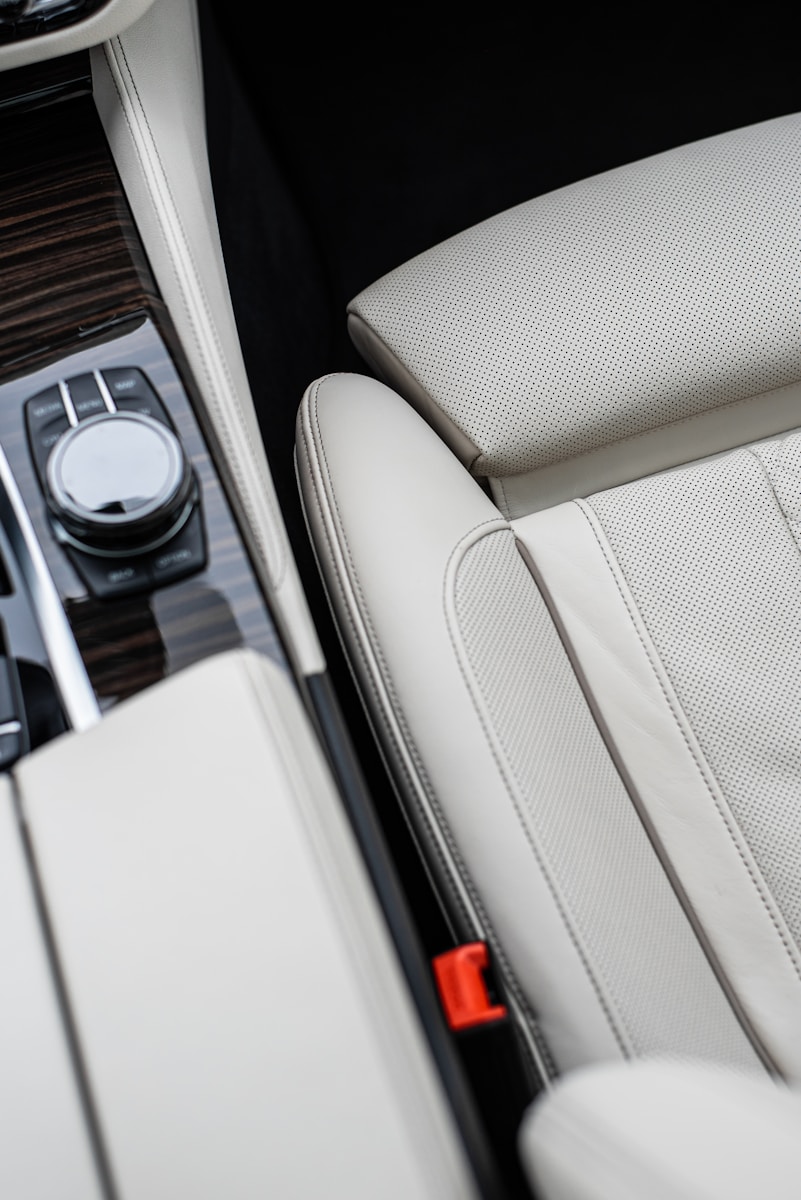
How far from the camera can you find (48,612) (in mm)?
586

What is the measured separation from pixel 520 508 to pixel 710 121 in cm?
92

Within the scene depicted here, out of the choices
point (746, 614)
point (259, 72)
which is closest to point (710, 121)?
point (259, 72)

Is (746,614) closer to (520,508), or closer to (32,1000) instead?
(520,508)

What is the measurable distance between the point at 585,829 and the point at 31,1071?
14.2 inches

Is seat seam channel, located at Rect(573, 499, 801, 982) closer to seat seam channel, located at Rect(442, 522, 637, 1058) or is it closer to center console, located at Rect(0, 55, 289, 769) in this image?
seat seam channel, located at Rect(442, 522, 637, 1058)

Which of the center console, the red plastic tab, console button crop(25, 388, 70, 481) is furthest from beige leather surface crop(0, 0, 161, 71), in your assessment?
the red plastic tab

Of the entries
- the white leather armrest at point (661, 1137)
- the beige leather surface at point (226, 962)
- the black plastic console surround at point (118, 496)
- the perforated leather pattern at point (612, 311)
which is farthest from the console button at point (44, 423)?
→ the white leather armrest at point (661, 1137)

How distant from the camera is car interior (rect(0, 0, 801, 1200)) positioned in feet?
1.48

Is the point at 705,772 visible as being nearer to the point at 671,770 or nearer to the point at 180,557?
the point at 671,770

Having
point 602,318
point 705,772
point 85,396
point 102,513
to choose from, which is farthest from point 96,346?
point 705,772

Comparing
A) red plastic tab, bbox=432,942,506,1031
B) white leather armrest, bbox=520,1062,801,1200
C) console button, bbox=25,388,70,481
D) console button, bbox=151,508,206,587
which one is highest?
console button, bbox=25,388,70,481

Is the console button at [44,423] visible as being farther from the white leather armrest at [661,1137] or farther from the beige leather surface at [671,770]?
the white leather armrest at [661,1137]

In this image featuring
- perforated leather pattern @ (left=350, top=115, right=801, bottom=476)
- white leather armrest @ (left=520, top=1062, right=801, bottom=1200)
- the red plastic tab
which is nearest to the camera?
white leather armrest @ (left=520, top=1062, right=801, bottom=1200)

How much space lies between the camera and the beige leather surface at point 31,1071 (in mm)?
441
